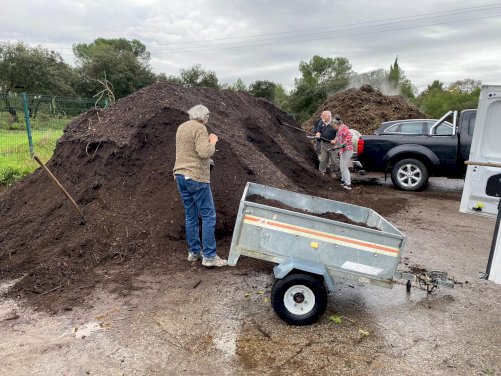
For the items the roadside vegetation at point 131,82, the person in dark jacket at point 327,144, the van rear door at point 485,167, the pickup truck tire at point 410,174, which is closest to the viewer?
the van rear door at point 485,167

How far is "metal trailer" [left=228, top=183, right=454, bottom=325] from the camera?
3617 millimetres

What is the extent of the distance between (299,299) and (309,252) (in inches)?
18.8

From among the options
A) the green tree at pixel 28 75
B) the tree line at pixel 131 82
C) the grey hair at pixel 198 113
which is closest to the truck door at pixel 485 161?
the grey hair at pixel 198 113

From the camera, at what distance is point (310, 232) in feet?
12.1

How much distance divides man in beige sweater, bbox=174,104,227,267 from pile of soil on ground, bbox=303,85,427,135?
1304 cm

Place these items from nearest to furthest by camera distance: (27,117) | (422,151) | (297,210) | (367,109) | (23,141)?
(297,210) < (422,151) < (27,117) < (23,141) < (367,109)

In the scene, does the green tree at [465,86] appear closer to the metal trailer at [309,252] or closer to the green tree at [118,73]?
the green tree at [118,73]

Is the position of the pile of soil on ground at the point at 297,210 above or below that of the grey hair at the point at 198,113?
below

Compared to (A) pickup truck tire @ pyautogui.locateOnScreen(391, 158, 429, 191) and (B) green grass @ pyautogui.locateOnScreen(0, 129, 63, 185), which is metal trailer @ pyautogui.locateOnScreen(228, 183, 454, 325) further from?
(B) green grass @ pyautogui.locateOnScreen(0, 129, 63, 185)

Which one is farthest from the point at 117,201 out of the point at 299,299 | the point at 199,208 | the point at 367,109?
the point at 367,109

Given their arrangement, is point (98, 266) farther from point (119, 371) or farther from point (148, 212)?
point (119, 371)

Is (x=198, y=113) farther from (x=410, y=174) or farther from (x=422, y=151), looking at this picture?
(x=410, y=174)

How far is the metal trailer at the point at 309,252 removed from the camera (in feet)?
11.9

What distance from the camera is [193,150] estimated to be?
4.68 metres
